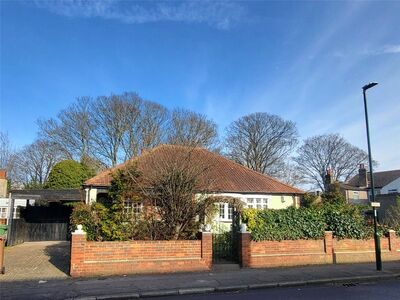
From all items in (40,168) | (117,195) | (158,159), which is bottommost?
(117,195)

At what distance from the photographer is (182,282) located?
11.7 metres

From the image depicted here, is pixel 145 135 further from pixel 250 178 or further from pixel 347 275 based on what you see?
pixel 347 275

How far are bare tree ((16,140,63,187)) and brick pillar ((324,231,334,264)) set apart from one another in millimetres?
35289

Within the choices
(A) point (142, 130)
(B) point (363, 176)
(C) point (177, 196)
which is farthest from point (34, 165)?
(B) point (363, 176)

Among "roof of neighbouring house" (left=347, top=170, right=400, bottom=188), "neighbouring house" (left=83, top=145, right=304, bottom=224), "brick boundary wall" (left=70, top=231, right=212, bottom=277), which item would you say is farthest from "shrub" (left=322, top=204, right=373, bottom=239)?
"roof of neighbouring house" (left=347, top=170, right=400, bottom=188)

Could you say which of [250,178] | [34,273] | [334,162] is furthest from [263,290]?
[334,162]

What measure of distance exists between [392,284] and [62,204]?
25307 millimetres

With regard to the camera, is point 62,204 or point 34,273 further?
point 62,204

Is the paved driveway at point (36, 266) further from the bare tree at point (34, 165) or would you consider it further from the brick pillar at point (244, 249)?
the bare tree at point (34, 165)

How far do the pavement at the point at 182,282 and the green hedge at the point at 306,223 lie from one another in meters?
1.50

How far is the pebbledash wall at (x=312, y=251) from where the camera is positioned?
14.8 metres

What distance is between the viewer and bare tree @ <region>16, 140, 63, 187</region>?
148ft

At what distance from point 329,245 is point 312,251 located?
0.84 metres

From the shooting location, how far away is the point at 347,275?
1344cm
